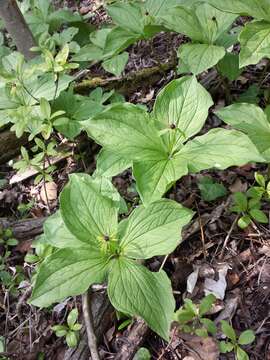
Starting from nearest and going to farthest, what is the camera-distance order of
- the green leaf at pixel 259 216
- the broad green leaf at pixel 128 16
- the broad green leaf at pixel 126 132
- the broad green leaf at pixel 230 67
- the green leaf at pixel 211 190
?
the broad green leaf at pixel 126 132, the green leaf at pixel 259 216, the green leaf at pixel 211 190, the broad green leaf at pixel 230 67, the broad green leaf at pixel 128 16

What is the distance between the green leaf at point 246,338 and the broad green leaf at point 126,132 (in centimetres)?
89

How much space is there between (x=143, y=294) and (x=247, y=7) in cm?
151

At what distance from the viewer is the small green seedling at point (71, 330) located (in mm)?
1953

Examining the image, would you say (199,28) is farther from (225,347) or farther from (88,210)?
(225,347)

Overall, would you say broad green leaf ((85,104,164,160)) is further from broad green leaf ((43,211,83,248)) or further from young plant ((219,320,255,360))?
young plant ((219,320,255,360))

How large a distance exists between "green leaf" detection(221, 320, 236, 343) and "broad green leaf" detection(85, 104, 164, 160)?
0.81 meters

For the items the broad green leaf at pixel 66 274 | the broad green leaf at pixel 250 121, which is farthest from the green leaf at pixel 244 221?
the broad green leaf at pixel 66 274

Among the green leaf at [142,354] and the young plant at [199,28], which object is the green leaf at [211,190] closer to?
the young plant at [199,28]

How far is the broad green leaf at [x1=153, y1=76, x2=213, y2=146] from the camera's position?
1934 millimetres

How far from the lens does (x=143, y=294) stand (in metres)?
1.71

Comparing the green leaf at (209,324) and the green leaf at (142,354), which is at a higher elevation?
the green leaf at (209,324)

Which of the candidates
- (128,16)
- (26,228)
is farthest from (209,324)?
(128,16)

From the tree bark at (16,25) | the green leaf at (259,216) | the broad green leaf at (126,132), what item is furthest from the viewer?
the tree bark at (16,25)

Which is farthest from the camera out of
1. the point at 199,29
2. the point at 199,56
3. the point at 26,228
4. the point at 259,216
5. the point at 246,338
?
the point at 26,228
